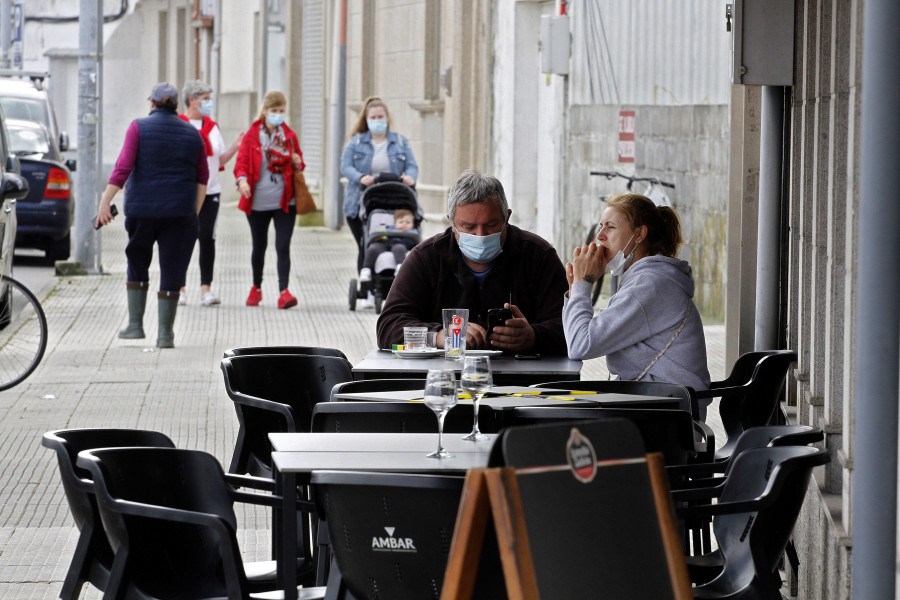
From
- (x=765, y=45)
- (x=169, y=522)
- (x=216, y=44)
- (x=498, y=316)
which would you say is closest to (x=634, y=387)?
(x=498, y=316)

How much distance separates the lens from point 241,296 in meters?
16.2

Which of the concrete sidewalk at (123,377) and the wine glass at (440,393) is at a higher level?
the wine glass at (440,393)

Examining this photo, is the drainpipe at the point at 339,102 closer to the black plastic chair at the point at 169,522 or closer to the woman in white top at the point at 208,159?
the woman in white top at the point at 208,159

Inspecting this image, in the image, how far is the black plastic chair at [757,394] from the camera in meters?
6.50

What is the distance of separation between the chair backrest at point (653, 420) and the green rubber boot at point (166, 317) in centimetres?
764

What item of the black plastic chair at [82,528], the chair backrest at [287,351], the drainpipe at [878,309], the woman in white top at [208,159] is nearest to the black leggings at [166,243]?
the woman in white top at [208,159]

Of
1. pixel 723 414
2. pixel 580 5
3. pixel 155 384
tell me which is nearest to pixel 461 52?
pixel 580 5

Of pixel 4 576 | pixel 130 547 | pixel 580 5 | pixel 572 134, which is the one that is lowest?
pixel 4 576

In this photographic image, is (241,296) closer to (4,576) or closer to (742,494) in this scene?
(4,576)

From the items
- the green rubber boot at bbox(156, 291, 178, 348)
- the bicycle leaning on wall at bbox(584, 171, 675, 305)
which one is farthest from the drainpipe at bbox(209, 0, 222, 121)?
the green rubber boot at bbox(156, 291, 178, 348)

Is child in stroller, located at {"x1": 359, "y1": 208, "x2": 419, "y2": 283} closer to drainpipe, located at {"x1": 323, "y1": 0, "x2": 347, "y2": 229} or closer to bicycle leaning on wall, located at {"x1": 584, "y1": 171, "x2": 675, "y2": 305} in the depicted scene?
bicycle leaning on wall, located at {"x1": 584, "y1": 171, "x2": 675, "y2": 305}

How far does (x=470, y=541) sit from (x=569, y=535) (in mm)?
264

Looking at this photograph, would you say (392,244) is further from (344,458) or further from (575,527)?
(575,527)

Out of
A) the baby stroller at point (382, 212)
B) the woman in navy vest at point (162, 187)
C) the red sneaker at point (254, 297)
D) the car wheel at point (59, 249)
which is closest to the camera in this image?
the woman in navy vest at point (162, 187)
